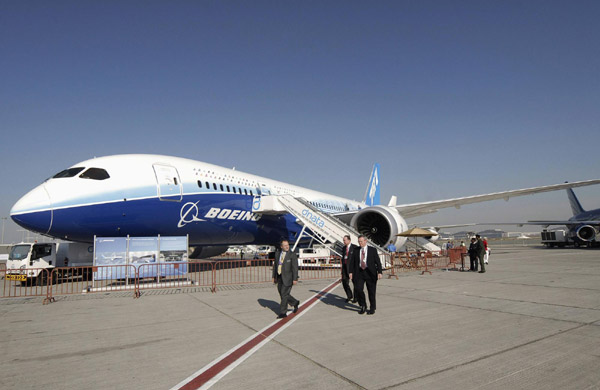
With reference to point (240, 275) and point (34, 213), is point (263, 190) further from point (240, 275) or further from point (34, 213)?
point (34, 213)

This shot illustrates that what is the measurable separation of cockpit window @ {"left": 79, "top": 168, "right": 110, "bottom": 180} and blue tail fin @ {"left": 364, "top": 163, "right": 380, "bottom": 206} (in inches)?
947

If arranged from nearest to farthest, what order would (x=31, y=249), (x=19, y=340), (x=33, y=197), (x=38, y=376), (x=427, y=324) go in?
(x=38, y=376) < (x=19, y=340) < (x=427, y=324) < (x=33, y=197) < (x=31, y=249)

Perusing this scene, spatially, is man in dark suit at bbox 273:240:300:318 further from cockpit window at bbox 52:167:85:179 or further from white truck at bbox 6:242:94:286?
white truck at bbox 6:242:94:286

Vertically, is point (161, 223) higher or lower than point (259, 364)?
higher

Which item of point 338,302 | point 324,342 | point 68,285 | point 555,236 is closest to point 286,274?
point 338,302

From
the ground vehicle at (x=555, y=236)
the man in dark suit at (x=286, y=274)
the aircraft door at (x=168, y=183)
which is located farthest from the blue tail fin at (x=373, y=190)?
the man in dark suit at (x=286, y=274)

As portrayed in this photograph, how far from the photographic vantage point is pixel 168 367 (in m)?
4.15

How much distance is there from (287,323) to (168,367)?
8.17 feet

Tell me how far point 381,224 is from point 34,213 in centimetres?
1307

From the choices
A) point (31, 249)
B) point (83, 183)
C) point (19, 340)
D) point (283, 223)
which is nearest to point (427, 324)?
point (19, 340)

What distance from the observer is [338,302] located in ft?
27.2

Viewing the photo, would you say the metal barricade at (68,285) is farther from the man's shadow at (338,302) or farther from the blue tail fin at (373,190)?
the blue tail fin at (373,190)

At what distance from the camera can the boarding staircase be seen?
1510 cm

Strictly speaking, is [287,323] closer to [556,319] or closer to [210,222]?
[556,319]
